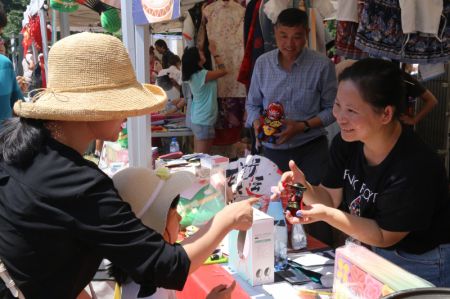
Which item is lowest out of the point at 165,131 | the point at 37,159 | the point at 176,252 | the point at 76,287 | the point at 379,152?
the point at 165,131

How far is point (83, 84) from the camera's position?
119 cm

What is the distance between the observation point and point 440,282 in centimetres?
163

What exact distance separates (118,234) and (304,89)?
2096 mm

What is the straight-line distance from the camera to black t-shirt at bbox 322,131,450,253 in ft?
5.18

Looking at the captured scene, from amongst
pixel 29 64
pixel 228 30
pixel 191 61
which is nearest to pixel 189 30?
pixel 191 61

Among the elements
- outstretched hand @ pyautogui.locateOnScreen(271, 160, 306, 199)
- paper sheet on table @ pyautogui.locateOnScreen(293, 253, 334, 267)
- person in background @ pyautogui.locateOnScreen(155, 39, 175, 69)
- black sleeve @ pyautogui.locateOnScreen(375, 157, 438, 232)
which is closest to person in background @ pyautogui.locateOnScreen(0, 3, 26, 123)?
outstretched hand @ pyautogui.locateOnScreen(271, 160, 306, 199)

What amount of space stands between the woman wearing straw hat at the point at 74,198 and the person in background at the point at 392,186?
2.05 ft

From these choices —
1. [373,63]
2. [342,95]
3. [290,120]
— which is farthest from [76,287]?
[290,120]

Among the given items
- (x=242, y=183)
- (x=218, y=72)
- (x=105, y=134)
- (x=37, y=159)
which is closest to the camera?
(x=37, y=159)

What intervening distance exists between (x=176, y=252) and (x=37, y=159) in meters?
0.43

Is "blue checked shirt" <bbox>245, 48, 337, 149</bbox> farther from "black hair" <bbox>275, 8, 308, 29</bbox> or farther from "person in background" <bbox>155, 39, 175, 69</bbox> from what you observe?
"person in background" <bbox>155, 39, 175, 69</bbox>

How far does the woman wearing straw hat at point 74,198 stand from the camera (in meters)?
1.08

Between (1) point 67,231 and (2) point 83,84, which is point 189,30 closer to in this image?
(2) point 83,84

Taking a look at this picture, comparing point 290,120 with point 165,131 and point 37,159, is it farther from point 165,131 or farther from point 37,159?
point 165,131
